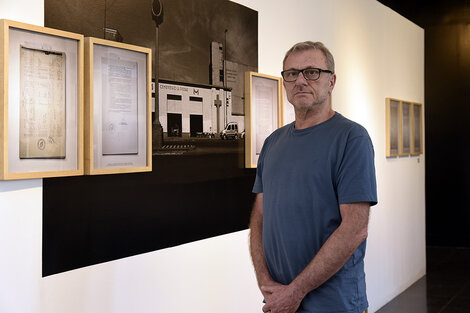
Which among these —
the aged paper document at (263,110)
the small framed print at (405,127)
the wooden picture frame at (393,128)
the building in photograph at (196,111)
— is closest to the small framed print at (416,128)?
the small framed print at (405,127)

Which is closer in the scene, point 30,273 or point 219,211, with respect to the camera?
point 30,273

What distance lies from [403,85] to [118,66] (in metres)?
4.95

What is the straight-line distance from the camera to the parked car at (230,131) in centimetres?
361

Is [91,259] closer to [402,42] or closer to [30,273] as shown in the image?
[30,273]

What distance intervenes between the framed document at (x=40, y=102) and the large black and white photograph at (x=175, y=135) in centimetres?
11

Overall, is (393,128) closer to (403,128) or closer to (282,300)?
→ (403,128)

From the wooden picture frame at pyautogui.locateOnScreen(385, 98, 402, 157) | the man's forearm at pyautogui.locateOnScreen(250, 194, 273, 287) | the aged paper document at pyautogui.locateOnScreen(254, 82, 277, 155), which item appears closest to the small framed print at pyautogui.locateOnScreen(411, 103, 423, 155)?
the wooden picture frame at pyautogui.locateOnScreen(385, 98, 402, 157)

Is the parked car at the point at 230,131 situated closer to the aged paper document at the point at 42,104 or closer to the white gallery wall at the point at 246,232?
the white gallery wall at the point at 246,232

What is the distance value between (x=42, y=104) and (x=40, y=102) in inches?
0.5

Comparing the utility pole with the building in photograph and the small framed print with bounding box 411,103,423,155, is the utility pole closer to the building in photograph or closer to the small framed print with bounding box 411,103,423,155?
the building in photograph

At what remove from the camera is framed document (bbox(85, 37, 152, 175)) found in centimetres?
261

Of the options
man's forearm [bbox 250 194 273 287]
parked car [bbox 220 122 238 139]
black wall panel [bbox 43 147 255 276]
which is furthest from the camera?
parked car [bbox 220 122 238 139]

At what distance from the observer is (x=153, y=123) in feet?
9.96

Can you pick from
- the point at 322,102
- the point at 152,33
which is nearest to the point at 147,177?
the point at 152,33
